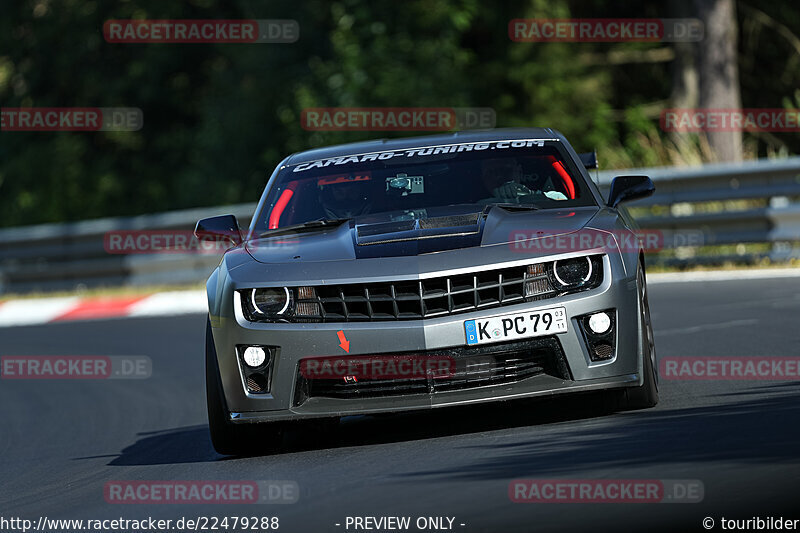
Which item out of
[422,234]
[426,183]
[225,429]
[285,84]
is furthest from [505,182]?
[285,84]

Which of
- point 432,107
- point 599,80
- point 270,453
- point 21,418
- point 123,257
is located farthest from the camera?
point 599,80

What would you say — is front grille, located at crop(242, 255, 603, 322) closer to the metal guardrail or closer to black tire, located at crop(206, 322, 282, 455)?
black tire, located at crop(206, 322, 282, 455)

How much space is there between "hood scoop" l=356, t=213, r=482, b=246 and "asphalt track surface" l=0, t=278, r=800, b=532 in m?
0.94

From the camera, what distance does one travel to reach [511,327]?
6504mm

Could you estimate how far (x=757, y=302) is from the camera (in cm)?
1250

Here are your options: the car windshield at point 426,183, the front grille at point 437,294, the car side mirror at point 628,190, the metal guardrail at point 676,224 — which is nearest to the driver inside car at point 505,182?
the car windshield at point 426,183

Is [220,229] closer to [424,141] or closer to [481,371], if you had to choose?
[424,141]

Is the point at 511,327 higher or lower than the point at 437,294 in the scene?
lower

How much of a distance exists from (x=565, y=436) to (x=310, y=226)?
191 cm

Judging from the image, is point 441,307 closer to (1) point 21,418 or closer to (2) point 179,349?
(1) point 21,418

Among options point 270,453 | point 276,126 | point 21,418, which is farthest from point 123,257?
point 270,453

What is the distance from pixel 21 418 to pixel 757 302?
240 inches

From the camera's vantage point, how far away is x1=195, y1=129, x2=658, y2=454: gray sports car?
6.52 m

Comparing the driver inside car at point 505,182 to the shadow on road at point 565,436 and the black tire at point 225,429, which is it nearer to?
the shadow on road at point 565,436
